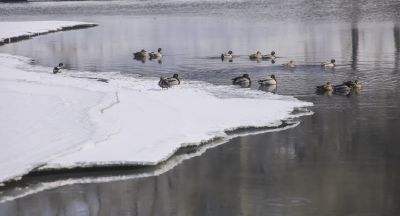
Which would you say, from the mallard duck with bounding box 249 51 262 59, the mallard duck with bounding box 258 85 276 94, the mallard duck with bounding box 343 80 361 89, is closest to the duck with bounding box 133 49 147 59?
the mallard duck with bounding box 249 51 262 59

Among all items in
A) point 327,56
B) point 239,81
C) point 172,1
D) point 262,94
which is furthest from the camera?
point 172,1

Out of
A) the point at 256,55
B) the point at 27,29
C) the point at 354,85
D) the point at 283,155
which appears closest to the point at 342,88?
the point at 354,85

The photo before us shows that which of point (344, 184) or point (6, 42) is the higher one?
point (6, 42)

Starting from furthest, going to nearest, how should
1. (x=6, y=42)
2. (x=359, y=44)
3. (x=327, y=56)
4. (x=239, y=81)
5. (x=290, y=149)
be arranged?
(x=6, y=42) < (x=359, y=44) < (x=327, y=56) < (x=239, y=81) < (x=290, y=149)

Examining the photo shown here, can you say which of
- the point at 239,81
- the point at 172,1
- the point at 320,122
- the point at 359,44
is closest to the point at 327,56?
the point at 359,44

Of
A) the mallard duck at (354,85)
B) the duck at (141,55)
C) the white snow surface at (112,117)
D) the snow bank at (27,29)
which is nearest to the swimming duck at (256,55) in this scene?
the duck at (141,55)

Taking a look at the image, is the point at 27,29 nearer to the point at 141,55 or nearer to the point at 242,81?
the point at 141,55

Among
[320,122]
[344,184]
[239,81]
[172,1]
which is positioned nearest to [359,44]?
[239,81]

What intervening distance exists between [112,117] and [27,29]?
38026 millimetres

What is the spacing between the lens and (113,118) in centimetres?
1894

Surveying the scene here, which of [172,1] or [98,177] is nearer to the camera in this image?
[98,177]

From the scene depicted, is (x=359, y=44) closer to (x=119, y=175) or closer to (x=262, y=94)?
(x=262, y=94)

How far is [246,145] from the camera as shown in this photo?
16.4m

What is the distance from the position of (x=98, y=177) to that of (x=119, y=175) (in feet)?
1.38
